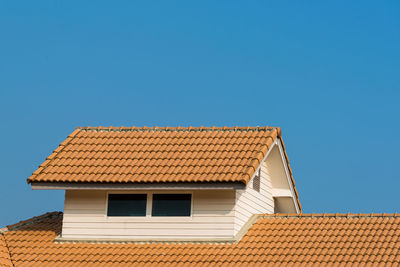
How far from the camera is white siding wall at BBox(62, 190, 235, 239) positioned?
23.9m

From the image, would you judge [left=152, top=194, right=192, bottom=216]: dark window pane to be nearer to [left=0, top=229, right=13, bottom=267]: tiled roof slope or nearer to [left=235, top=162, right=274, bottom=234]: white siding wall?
[left=235, top=162, right=274, bottom=234]: white siding wall

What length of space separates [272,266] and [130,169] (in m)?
5.73

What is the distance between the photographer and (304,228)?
2384 centimetres

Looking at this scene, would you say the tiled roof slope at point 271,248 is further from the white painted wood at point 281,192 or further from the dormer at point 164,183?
the white painted wood at point 281,192

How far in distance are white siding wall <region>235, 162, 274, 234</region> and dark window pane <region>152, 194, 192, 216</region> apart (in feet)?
5.04

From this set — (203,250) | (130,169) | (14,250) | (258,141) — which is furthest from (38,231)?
(258,141)

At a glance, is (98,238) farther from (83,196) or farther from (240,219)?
(240,219)

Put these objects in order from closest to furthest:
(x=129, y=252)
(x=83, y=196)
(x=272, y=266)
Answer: (x=272, y=266) → (x=129, y=252) → (x=83, y=196)

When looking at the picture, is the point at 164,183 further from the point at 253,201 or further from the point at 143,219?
the point at 253,201

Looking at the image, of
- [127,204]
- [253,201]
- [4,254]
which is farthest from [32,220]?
[253,201]

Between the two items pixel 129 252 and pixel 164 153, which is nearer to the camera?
pixel 129 252

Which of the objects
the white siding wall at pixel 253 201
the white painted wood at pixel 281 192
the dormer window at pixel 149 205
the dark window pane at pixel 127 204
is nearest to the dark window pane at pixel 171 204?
the dormer window at pixel 149 205

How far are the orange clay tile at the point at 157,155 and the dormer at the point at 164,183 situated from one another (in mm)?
30

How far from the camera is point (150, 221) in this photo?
2430cm
